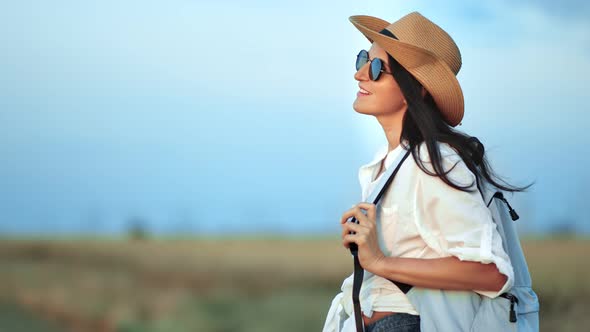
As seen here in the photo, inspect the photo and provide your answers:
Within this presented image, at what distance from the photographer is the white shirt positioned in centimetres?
259

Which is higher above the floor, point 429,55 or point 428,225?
point 429,55

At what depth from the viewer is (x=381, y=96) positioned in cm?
289

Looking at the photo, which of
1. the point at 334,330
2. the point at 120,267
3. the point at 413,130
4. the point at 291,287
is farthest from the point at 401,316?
the point at 120,267

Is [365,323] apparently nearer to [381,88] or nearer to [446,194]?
[446,194]

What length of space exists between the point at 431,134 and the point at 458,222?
0.33 metres

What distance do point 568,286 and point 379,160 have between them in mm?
8894

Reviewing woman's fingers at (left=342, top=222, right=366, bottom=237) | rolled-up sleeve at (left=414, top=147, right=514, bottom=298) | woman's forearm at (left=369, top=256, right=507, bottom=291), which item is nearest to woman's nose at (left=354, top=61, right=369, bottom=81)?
rolled-up sleeve at (left=414, top=147, right=514, bottom=298)

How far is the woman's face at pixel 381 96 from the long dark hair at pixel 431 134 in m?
0.03

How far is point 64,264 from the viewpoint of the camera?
58.8ft

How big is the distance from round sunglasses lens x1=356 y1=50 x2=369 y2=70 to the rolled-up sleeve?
0.54 meters

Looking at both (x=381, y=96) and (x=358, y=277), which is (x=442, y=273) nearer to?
(x=358, y=277)

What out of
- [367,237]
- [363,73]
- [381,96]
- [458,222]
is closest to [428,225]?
[458,222]

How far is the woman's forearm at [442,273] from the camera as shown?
2.60m

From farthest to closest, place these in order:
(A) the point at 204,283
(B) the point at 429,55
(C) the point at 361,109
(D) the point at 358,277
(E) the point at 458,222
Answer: (A) the point at 204,283 < (C) the point at 361,109 < (B) the point at 429,55 < (D) the point at 358,277 < (E) the point at 458,222
